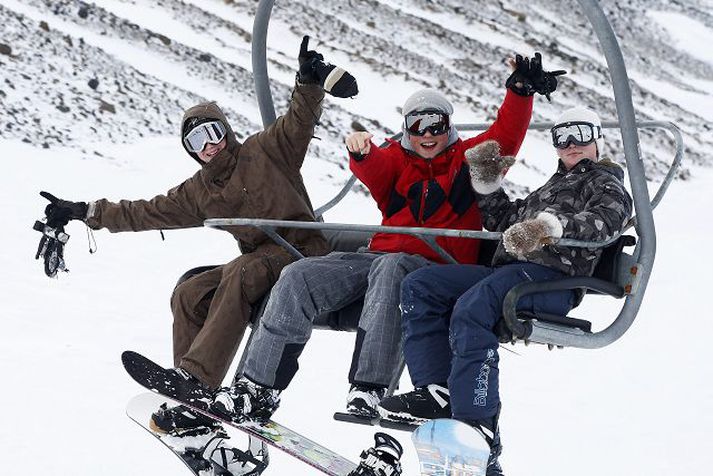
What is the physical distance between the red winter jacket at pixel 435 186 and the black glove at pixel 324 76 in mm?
304

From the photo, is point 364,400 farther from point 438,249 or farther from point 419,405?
point 438,249

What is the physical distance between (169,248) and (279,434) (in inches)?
291

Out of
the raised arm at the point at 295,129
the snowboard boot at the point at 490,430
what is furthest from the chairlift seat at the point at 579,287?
the raised arm at the point at 295,129

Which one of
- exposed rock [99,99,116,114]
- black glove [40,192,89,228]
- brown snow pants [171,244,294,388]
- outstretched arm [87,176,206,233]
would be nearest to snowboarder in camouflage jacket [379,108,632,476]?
brown snow pants [171,244,294,388]

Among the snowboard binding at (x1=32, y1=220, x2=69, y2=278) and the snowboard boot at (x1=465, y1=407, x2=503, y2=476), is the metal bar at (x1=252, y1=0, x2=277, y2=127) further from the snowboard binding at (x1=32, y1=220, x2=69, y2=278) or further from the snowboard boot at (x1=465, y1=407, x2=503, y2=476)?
the snowboard boot at (x1=465, y1=407, x2=503, y2=476)

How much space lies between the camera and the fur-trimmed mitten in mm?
3477

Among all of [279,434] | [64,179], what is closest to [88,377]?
[279,434]

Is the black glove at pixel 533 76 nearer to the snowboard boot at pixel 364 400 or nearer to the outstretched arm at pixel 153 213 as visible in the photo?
the snowboard boot at pixel 364 400

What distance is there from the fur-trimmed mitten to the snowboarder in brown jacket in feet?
3.69

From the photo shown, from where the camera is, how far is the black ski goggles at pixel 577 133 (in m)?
3.96

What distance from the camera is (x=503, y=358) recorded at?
898 centimetres

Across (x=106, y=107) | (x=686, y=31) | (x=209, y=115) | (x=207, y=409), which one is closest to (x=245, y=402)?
(x=207, y=409)

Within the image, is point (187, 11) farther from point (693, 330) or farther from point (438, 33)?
point (693, 330)

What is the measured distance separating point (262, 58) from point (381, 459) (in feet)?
6.00
